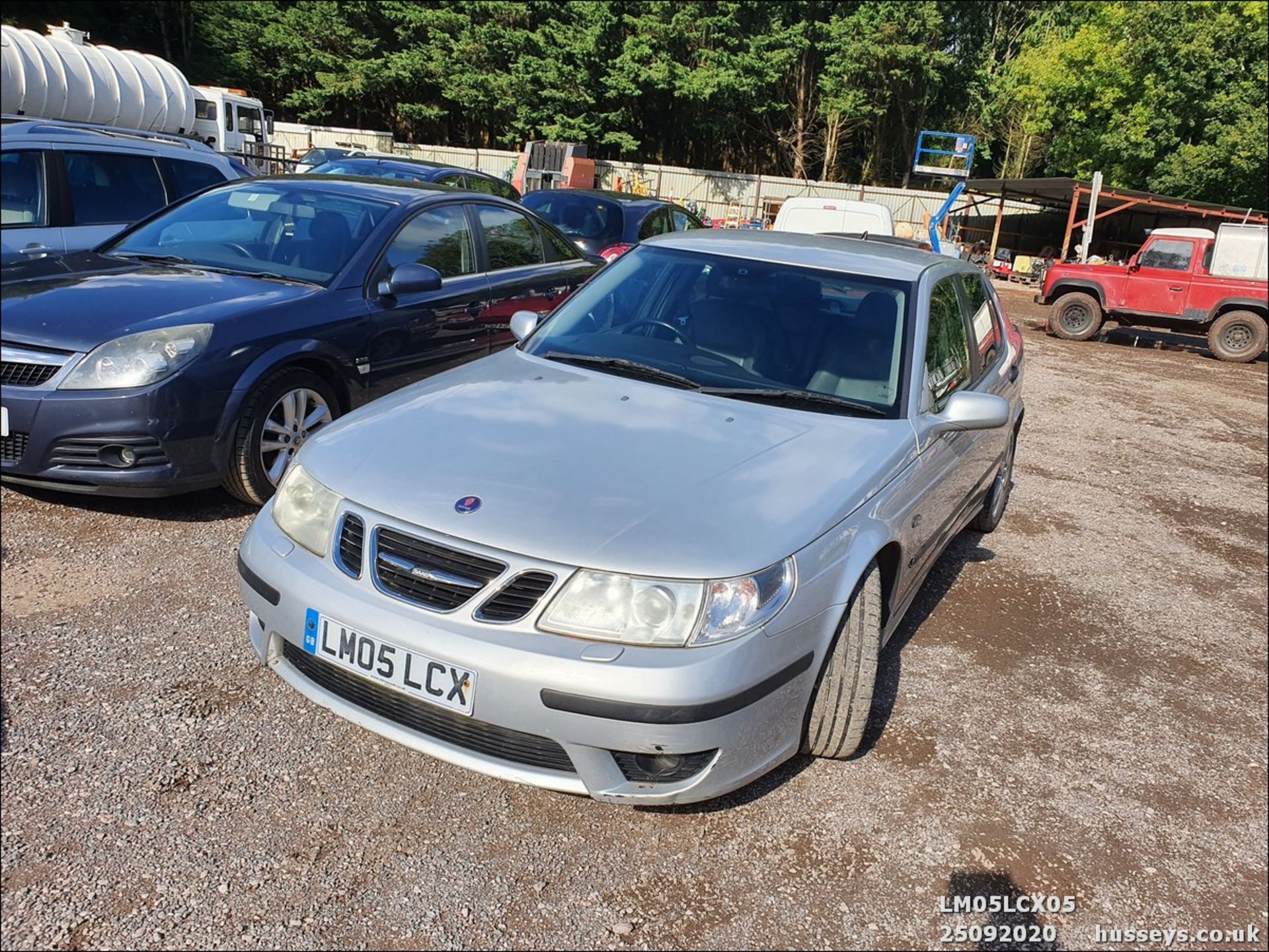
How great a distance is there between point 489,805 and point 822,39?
131 ft

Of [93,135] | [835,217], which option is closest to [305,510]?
[93,135]

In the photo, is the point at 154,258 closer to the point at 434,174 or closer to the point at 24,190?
the point at 24,190

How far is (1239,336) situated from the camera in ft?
48.8

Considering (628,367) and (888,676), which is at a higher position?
(628,367)

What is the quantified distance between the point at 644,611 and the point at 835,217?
10622 mm

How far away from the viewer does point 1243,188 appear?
1085 inches

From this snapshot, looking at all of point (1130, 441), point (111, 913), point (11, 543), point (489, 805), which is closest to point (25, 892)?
point (111, 913)

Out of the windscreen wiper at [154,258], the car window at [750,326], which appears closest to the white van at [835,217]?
the car window at [750,326]

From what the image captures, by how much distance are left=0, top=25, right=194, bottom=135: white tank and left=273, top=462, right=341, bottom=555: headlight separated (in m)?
4.38

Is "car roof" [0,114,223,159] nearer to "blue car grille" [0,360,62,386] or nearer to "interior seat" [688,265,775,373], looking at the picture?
"blue car grille" [0,360,62,386]

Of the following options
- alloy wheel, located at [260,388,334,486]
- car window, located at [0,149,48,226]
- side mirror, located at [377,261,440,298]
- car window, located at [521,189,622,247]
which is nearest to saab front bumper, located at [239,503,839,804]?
alloy wheel, located at [260,388,334,486]

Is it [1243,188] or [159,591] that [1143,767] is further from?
[1243,188]

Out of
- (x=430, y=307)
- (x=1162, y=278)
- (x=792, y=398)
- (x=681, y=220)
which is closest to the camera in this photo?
(x=792, y=398)

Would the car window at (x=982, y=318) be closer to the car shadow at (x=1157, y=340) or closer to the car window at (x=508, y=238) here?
the car window at (x=508, y=238)
